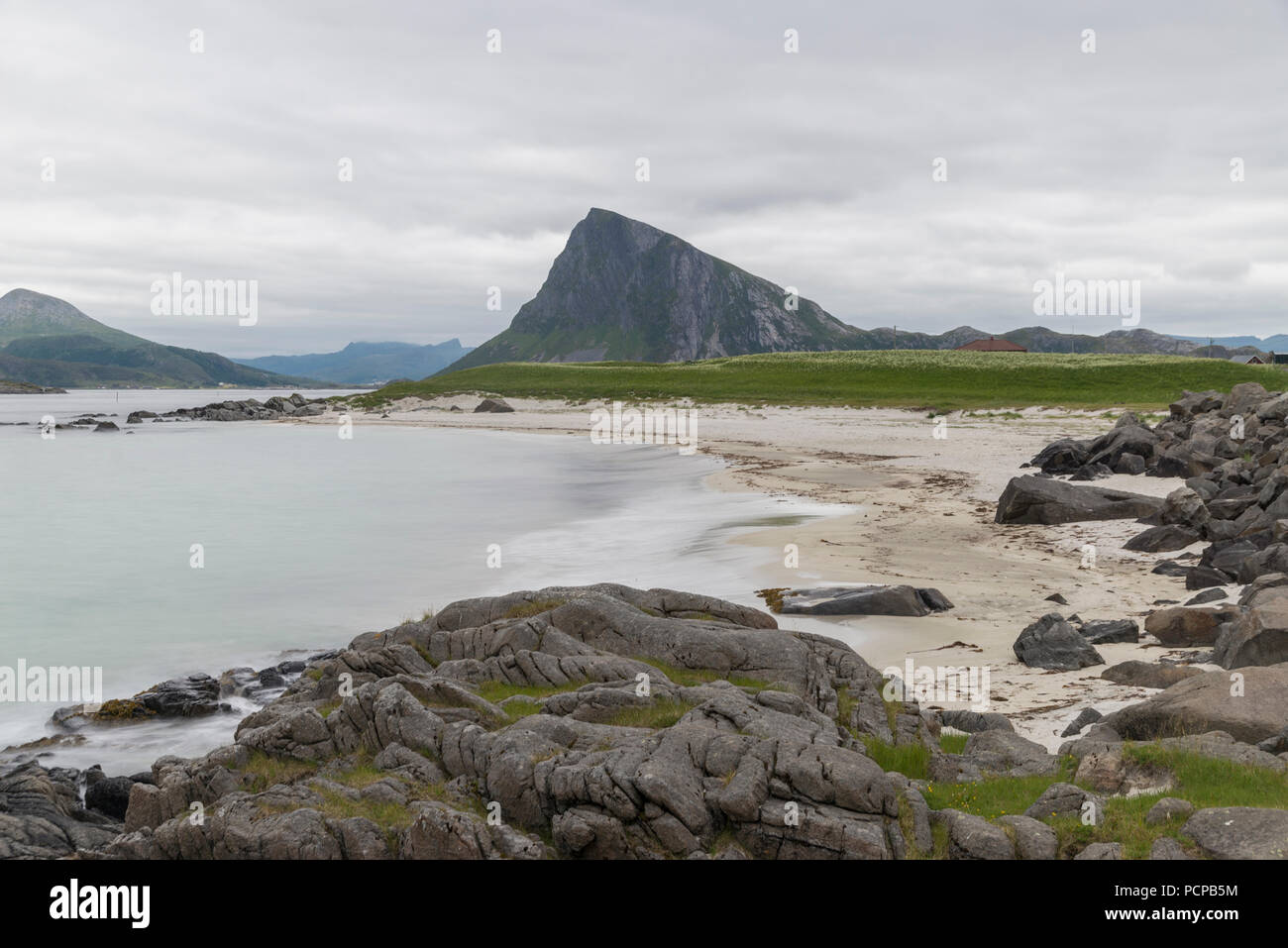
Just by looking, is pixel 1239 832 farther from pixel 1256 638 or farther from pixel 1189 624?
pixel 1189 624

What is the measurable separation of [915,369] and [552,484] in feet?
248

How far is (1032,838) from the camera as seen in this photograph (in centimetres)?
820

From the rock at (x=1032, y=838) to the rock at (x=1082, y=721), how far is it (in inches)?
145

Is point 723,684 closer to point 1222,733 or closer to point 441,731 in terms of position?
point 441,731

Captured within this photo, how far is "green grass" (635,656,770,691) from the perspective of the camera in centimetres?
1221

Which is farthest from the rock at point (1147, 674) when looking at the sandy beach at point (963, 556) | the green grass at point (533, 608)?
the green grass at point (533, 608)

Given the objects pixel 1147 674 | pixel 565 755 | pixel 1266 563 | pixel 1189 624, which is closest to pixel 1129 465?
pixel 1266 563

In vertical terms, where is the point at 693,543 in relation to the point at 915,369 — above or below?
below

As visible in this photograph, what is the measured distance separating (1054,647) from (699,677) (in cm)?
611

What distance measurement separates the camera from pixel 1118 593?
18656 mm

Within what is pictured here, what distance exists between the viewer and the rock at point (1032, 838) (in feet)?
26.6

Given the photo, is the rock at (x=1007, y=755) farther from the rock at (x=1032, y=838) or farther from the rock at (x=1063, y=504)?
the rock at (x=1063, y=504)
